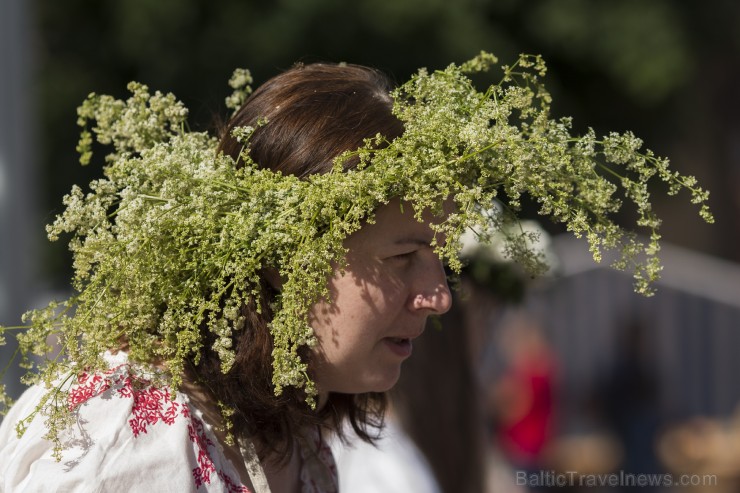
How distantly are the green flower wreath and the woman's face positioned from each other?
48 mm

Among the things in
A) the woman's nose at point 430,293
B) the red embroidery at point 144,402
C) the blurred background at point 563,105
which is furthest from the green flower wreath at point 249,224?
the blurred background at point 563,105

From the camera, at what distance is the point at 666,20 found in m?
7.58

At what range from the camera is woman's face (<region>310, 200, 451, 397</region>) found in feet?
6.68

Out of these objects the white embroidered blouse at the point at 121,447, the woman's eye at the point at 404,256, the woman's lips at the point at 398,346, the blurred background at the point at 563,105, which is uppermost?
the blurred background at the point at 563,105

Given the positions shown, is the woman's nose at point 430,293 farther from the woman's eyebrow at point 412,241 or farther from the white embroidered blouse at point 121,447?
the white embroidered blouse at point 121,447

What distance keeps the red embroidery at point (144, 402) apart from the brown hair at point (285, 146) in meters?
0.12

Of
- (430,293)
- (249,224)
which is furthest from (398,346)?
(249,224)

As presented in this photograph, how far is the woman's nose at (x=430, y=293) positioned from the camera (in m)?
2.10

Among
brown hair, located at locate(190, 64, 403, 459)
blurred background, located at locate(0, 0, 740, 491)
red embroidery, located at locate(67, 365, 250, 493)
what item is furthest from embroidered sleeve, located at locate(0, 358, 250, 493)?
blurred background, located at locate(0, 0, 740, 491)

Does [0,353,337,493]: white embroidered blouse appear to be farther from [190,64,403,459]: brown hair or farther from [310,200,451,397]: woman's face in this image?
[310,200,451,397]: woman's face

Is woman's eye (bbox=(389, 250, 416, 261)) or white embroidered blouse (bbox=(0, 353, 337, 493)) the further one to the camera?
woman's eye (bbox=(389, 250, 416, 261))

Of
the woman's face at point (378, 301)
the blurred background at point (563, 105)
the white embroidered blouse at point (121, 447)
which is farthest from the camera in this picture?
the blurred background at point (563, 105)

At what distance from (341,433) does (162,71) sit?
16.3 ft

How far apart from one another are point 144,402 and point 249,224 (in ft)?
1.16
